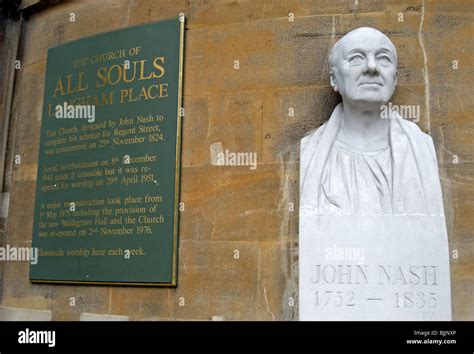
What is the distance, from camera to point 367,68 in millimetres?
5887

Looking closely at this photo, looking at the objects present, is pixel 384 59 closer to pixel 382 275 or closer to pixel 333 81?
pixel 333 81

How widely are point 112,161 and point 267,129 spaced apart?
6.27 feet

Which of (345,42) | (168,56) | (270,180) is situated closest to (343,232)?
(270,180)

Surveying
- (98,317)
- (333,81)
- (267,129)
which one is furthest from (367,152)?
(98,317)

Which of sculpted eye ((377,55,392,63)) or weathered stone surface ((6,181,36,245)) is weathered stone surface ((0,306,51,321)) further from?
sculpted eye ((377,55,392,63))

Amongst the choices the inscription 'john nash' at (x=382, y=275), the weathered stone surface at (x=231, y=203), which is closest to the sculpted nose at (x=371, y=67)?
the weathered stone surface at (x=231, y=203)

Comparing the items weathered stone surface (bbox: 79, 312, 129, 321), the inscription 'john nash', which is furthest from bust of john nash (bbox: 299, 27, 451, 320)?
weathered stone surface (bbox: 79, 312, 129, 321)

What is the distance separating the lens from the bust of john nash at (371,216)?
5805 millimetres

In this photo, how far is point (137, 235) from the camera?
22.5ft

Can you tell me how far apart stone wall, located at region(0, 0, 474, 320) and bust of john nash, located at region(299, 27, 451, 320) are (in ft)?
1.43

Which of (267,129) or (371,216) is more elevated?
(267,129)

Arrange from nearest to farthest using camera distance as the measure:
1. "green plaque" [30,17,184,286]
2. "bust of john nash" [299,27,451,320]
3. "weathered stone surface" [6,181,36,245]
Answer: "bust of john nash" [299,27,451,320] < "green plaque" [30,17,184,286] < "weathered stone surface" [6,181,36,245]

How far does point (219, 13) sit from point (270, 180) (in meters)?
2.14

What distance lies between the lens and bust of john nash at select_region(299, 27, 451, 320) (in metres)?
5.80
